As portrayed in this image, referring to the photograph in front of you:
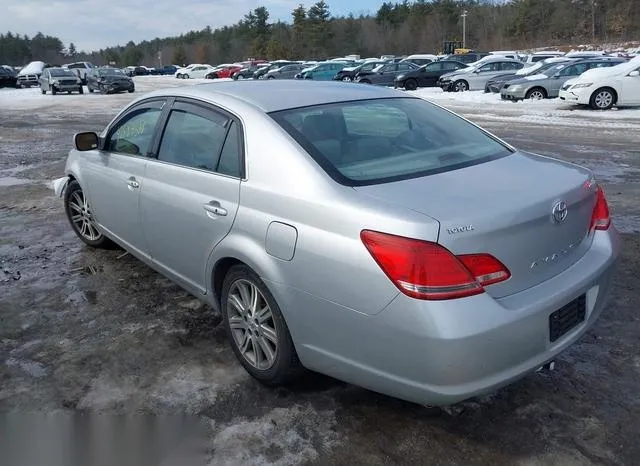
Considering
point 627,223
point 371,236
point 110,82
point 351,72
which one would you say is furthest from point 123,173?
point 110,82

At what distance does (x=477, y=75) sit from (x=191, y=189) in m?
25.8

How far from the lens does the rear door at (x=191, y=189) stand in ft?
11.6

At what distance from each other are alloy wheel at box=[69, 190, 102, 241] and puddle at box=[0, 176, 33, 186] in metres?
4.23

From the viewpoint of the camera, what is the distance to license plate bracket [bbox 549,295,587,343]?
2834mm

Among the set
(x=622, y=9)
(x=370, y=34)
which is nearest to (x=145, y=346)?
(x=622, y=9)

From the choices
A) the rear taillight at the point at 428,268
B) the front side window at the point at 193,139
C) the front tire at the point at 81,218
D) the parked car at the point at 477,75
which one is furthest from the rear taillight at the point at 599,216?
the parked car at the point at 477,75

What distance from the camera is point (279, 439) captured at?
298cm

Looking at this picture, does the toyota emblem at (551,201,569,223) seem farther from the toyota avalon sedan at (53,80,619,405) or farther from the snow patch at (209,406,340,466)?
the snow patch at (209,406,340,466)

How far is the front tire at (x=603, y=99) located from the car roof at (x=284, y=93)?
16.0 metres

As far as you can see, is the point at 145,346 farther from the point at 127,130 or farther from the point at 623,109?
the point at 623,109

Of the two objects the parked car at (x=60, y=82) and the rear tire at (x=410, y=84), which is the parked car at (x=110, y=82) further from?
the rear tire at (x=410, y=84)

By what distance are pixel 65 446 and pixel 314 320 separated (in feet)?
4.54

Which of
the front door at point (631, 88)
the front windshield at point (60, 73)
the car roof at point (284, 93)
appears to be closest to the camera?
the car roof at point (284, 93)

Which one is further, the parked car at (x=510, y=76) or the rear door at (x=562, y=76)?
the parked car at (x=510, y=76)
